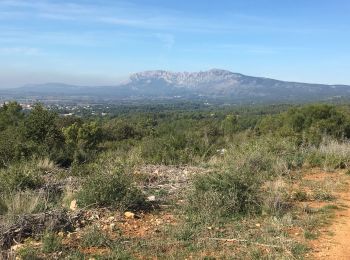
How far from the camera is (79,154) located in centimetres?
1200

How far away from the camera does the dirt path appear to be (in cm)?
517

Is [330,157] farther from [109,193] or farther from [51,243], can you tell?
[51,243]

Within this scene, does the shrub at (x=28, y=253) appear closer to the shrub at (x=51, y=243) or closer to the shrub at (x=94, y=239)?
the shrub at (x=51, y=243)

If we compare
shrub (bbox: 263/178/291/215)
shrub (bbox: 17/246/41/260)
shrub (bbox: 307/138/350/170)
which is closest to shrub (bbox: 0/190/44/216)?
shrub (bbox: 17/246/41/260)

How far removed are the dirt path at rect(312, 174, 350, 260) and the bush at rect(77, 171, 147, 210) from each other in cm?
251

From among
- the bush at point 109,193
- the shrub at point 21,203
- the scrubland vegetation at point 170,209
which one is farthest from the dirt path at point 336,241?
the shrub at point 21,203

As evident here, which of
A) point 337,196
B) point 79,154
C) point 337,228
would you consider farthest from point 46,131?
point 337,228

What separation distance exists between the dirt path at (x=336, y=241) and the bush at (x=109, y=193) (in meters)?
2.51

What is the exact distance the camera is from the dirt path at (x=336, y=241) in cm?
517

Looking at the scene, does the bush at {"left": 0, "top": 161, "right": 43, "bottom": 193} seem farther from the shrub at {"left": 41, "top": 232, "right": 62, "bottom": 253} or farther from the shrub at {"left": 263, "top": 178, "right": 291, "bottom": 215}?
the shrub at {"left": 263, "top": 178, "right": 291, "bottom": 215}

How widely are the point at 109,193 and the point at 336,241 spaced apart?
9.85ft

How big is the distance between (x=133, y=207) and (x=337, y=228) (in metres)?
2.77

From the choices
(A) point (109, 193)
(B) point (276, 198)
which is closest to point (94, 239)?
(A) point (109, 193)

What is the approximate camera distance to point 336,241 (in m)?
5.62
